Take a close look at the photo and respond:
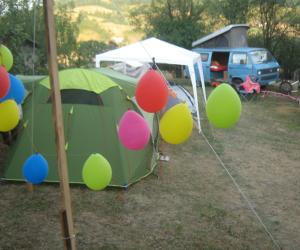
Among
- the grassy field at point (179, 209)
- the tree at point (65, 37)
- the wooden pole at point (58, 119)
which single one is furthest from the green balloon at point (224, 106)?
the tree at point (65, 37)

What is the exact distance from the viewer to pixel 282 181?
6285 millimetres

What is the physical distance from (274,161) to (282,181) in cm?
99

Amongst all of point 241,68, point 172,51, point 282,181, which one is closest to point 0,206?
point 282,181

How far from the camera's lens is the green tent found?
568 cm

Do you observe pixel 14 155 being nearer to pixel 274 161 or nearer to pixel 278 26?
pixel 274 161

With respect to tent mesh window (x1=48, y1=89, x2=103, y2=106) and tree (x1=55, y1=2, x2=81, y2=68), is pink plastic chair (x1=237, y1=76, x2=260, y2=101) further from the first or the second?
tent mesh window (x1=48, y1=89, x2=103, y2=106)

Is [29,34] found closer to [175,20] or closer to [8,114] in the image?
[8,114]

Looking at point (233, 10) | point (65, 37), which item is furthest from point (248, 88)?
point (233, 10)

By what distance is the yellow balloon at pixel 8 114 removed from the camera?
421cm

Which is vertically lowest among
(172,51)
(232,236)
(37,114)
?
(232,236)

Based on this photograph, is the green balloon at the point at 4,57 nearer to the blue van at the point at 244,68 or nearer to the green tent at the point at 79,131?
the green tent at the point at 79,131

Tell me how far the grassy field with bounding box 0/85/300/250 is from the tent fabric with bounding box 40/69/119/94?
143 centimetres

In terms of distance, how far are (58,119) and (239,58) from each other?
40.5 feet

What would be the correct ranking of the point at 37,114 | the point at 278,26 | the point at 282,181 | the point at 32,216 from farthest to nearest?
the point at 278,26 → the point at 282,181 → the point at 37,114 → the point at 32,216
